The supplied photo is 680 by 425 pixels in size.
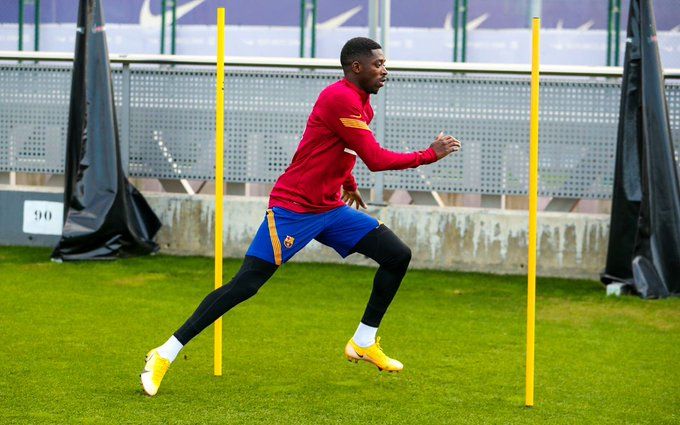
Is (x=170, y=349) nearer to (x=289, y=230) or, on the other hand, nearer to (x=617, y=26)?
(x=289, y=230)

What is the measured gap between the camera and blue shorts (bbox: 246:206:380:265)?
22.0 feet

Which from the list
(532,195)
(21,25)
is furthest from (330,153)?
(21,25)

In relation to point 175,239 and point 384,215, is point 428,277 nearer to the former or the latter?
point 384,215

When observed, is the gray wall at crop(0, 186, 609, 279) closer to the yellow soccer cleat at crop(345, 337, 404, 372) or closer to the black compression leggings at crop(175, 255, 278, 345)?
the yellow soccer cleat at crop(345, 337, 404, 372)

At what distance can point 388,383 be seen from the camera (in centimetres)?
710

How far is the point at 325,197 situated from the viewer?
22.3 ft

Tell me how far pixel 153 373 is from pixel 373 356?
1.32 metres

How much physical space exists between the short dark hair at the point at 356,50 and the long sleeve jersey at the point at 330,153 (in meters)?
0.12

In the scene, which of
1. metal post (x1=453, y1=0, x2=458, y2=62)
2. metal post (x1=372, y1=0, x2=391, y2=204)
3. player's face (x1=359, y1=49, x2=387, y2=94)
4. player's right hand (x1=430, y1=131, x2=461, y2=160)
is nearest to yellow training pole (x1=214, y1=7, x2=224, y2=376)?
player's face (x1=359, y1=49, x2=387, y2=94)

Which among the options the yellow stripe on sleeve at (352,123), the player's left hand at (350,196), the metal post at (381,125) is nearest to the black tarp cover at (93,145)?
the metal post at (381,125)

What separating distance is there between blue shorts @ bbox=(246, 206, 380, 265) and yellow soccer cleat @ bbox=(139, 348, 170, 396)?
0.74 metres

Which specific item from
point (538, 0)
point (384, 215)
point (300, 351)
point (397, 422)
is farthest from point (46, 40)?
point (397, 422)

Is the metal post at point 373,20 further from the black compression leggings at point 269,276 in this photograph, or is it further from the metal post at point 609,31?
the metal post at point 609,31

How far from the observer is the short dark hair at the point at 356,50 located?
6738 millimetres
